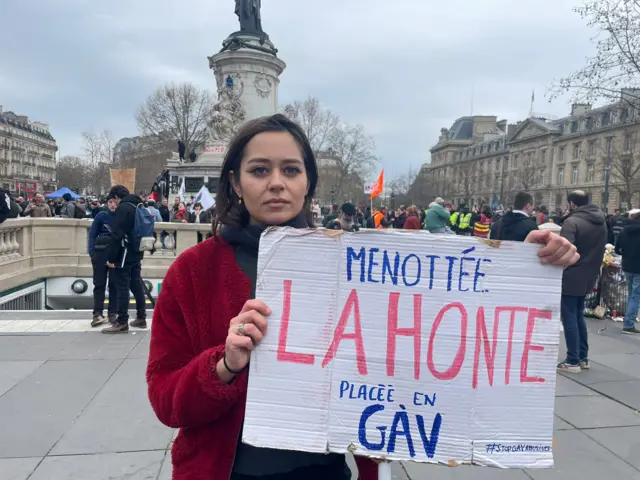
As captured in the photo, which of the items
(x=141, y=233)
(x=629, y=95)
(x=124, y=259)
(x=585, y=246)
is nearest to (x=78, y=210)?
(x=124, y=259)

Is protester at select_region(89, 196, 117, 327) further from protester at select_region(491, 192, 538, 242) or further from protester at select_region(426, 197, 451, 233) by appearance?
protester at select_region(426, 197, 451, 233)

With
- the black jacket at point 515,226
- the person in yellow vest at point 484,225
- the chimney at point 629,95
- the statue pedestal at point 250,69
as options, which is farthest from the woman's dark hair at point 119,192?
the statue pedestal at point 250,69

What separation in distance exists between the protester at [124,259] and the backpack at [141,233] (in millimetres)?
47

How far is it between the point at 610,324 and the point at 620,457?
17.6 ft

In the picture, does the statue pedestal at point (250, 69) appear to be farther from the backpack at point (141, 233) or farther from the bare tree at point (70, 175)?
the bare tree at point (70, 175)

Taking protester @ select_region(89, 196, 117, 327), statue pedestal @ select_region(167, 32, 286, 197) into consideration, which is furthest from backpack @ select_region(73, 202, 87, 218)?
protester @ select_region(89, 196, 117, 327)

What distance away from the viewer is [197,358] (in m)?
1.41

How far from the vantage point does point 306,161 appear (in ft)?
5.68

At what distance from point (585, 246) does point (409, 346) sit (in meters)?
5.00

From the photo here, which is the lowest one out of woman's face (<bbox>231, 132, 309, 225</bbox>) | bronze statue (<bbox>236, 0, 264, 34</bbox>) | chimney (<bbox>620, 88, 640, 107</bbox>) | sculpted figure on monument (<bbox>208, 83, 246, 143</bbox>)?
woman's face (<bbox>231, 132, 309, 225</bbox>)

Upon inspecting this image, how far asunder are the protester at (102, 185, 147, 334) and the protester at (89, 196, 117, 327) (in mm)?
183

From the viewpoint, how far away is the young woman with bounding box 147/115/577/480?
1.37 metres

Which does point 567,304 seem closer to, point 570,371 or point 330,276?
point 570,371

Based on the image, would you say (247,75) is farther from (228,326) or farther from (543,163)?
(543,163)
